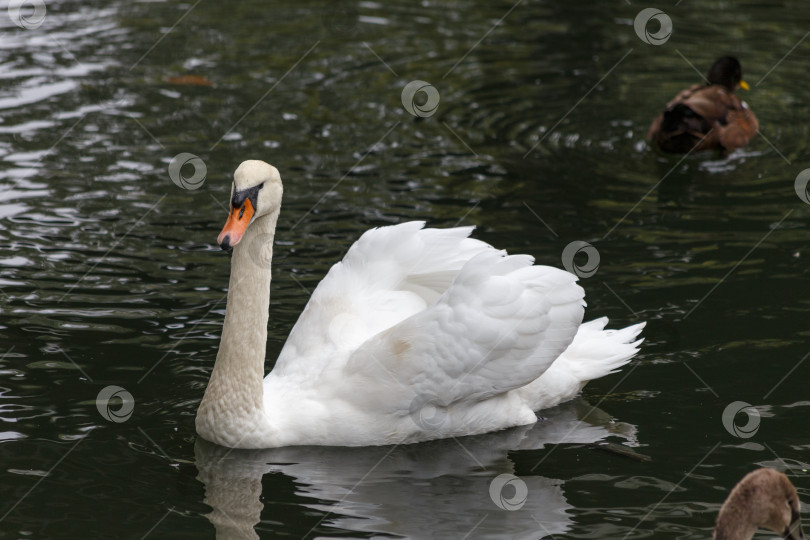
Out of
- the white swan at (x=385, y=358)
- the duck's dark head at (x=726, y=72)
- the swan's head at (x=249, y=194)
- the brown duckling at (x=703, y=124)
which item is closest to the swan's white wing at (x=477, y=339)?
the white swan at (x=385, y=358)

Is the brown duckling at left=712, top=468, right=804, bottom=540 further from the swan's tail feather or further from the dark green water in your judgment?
the swan's tail feather

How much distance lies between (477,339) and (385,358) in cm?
49

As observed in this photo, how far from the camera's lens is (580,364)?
7.29 m

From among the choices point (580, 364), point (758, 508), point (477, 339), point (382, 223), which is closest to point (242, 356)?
point (477, 339)

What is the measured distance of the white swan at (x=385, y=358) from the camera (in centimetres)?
658

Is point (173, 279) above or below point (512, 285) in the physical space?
above

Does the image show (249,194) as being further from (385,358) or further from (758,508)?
(758,508)

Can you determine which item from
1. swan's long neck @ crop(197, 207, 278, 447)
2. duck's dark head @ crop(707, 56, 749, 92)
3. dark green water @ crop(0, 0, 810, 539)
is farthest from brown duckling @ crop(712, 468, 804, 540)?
duck's dark head @ crop(707, 56, 749, 92)

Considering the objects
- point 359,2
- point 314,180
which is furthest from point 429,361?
point 359,2

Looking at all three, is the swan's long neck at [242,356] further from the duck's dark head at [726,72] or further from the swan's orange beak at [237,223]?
the duck's dark head at [726,72]

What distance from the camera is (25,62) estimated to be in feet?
45.3

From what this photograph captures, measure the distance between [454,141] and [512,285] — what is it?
557cm

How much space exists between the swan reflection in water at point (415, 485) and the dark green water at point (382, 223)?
0.02 meters

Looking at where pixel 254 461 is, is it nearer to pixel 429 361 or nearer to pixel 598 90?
pixel 429 361
